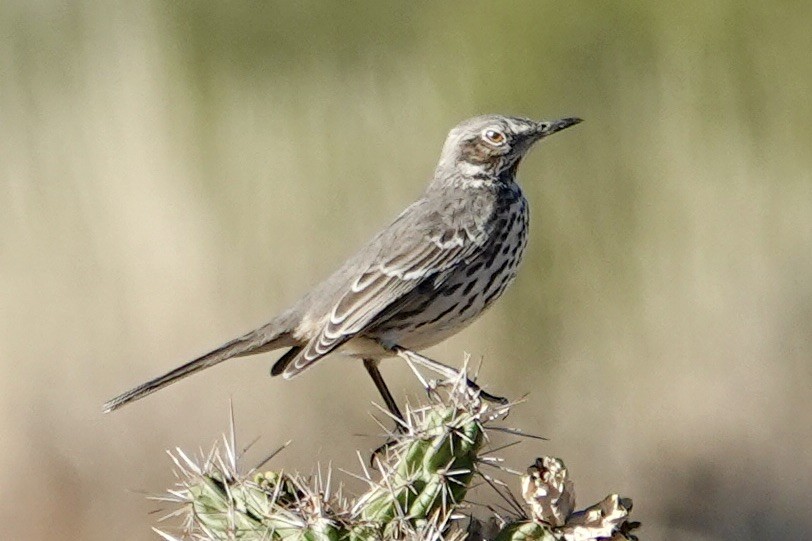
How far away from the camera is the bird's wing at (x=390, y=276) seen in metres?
4.59

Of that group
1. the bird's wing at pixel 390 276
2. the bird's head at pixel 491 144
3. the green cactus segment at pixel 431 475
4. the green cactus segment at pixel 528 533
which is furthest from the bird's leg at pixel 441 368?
the bird's head at pixel 491 144

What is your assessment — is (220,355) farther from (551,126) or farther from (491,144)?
(551,126)

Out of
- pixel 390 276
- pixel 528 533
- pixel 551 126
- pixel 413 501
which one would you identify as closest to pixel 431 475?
pixel 413 501

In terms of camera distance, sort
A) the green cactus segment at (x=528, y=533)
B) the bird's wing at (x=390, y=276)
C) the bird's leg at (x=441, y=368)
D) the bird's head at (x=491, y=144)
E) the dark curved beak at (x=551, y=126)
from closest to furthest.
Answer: the green cactus segment at (x=528, y=533)
the bird's leg at (x=441, y=368)
the bird's wing at (x=390, y=276)
the dark curved beak at (x=551, y=126)
the bird's head at (x=491, y=144)

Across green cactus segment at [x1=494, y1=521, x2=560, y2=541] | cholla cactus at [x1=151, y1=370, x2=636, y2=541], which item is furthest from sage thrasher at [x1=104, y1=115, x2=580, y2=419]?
green cactus segment at [x1=494, y1=521, x2=560, y2=541]

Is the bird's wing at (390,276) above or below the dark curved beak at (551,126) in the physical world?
below

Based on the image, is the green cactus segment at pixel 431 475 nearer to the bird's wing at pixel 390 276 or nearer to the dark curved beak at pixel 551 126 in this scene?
the bird's wing at pixel 390 276

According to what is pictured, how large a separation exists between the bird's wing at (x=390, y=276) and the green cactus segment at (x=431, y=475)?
131 centimetres

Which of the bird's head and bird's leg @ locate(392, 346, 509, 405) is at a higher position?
the bird's head

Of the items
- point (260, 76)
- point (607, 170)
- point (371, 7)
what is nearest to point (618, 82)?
point (607, 170)

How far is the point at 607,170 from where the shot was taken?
7809 millimetres

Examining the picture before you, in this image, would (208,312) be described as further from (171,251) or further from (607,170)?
(607,170)

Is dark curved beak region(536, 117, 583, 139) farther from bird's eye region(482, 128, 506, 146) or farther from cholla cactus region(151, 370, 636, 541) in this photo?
cholla cactus region(151, 370, 636, 541)

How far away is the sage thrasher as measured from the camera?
4.66m
